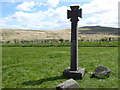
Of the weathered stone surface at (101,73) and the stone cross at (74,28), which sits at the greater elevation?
the stone cross at (74,28)

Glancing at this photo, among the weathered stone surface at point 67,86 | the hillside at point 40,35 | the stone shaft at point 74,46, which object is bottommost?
the weathered stone surface at point 67,86

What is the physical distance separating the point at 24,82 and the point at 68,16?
5.43 m

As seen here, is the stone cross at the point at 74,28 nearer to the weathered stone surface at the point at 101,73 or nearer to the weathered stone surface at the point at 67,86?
the weathered stone surface at the point at 101,73

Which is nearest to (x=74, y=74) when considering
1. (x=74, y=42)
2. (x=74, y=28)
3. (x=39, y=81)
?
(x=74, y=42)

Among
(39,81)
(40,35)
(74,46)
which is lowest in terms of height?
(39,81)

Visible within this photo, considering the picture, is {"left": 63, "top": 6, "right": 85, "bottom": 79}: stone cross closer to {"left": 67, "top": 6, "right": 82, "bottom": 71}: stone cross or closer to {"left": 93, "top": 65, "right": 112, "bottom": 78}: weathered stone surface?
{"left": 67, "top": 6, "right": 82, "bottom": 71}: stone cross

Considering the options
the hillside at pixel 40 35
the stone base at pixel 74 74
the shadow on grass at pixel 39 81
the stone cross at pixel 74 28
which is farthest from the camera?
the hillside at pixel 40 35

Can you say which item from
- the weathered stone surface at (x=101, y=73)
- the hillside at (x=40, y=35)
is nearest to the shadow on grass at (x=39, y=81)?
the weathered stone surface at (x=101, y=73)

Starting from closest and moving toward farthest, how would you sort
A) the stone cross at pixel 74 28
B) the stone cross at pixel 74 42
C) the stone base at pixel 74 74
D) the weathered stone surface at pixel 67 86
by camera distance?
the weathered stone surface at pixel 67 86
the stone base at pixel 74 74
the stone cross at pixel 74 42
the stone cross at pixel 74 28

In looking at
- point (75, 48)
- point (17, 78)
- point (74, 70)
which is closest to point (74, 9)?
point (75, 48)

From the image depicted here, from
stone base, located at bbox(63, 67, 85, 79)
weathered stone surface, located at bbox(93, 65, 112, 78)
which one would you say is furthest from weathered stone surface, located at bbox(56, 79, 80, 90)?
weathered stone surface, located at bbox(93, 65, 112, 78)

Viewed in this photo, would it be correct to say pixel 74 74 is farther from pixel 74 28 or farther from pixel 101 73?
pixel 74 28

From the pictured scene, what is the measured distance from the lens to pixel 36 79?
1162 centimetres

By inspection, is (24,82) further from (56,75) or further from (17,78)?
(56,75)
